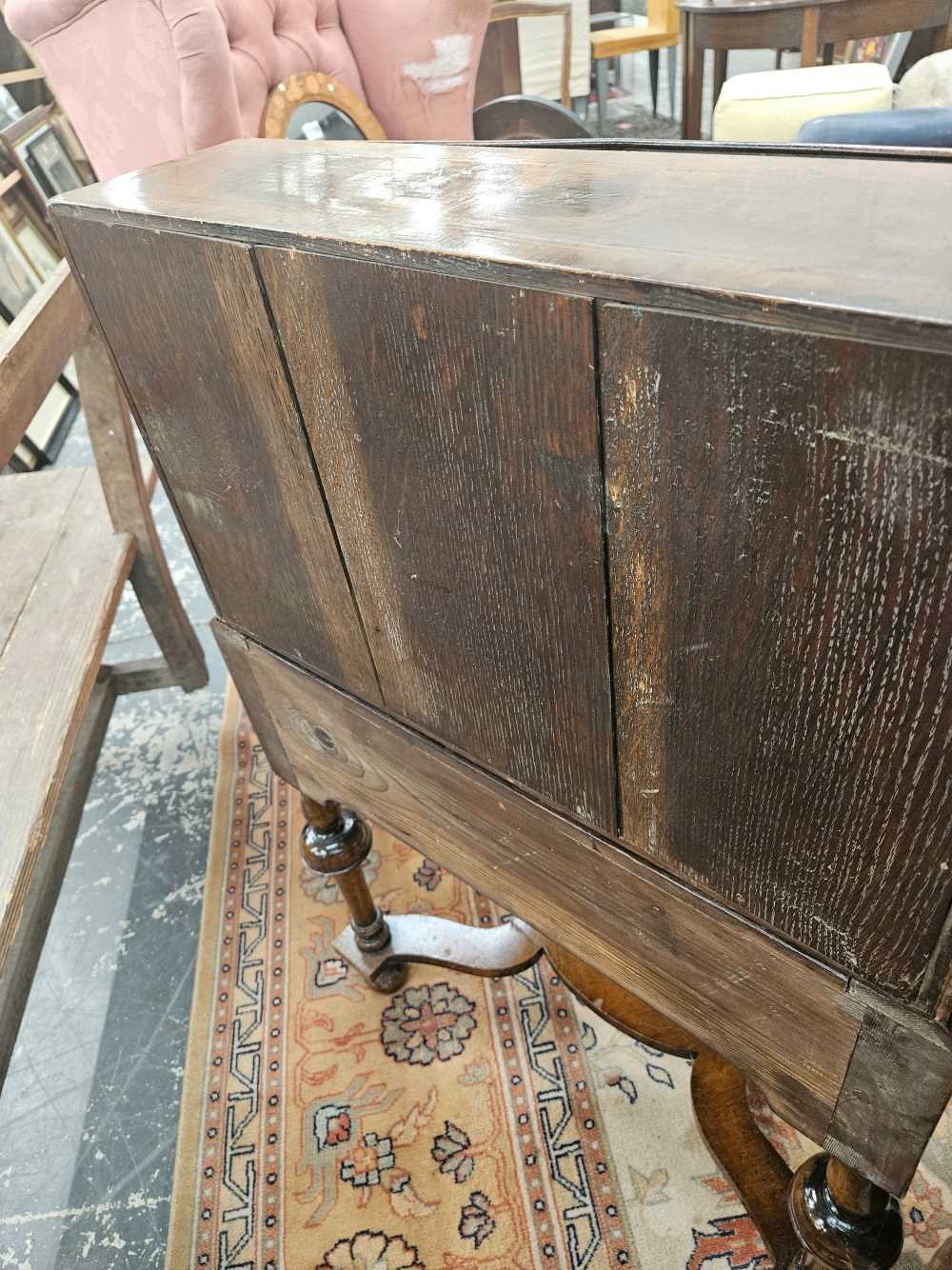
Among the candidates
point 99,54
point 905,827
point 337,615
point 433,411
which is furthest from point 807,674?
point 99,54

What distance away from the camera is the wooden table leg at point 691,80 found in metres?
2.85

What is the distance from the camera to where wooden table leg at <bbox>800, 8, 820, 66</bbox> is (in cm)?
259

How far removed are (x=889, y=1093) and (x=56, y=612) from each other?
1.26 m

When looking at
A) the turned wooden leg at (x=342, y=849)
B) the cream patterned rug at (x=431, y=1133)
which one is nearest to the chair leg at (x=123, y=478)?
the cream patterned rug at (x=431, y=1133)

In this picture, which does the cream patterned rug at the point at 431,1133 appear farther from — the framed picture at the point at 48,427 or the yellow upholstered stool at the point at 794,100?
the yellow upholstered stool at the point at 794,100

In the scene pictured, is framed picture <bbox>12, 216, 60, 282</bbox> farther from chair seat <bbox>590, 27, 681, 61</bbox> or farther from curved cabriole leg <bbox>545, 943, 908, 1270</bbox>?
curved cabriole leg <bbox>545, 943, 908, 1270</bbox>

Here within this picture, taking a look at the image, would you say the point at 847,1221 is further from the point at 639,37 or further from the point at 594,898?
the point at 639,37

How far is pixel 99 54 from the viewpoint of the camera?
1461 millimetres

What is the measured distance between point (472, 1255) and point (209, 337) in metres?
1.05

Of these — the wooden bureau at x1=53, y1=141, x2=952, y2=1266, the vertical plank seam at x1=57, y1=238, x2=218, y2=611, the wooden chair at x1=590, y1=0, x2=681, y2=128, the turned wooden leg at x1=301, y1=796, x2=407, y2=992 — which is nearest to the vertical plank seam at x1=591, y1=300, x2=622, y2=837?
the wooden bureau at x1=53, y1=141, x2=952, y2=1266

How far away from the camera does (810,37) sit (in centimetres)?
263

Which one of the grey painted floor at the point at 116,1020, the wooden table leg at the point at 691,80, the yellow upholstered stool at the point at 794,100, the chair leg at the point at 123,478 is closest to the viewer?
the grey painted floor at the point at 116,1020

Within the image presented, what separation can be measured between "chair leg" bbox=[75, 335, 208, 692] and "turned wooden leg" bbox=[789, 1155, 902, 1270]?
1.39 m

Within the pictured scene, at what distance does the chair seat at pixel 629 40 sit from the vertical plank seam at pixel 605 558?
3978 millimetres
